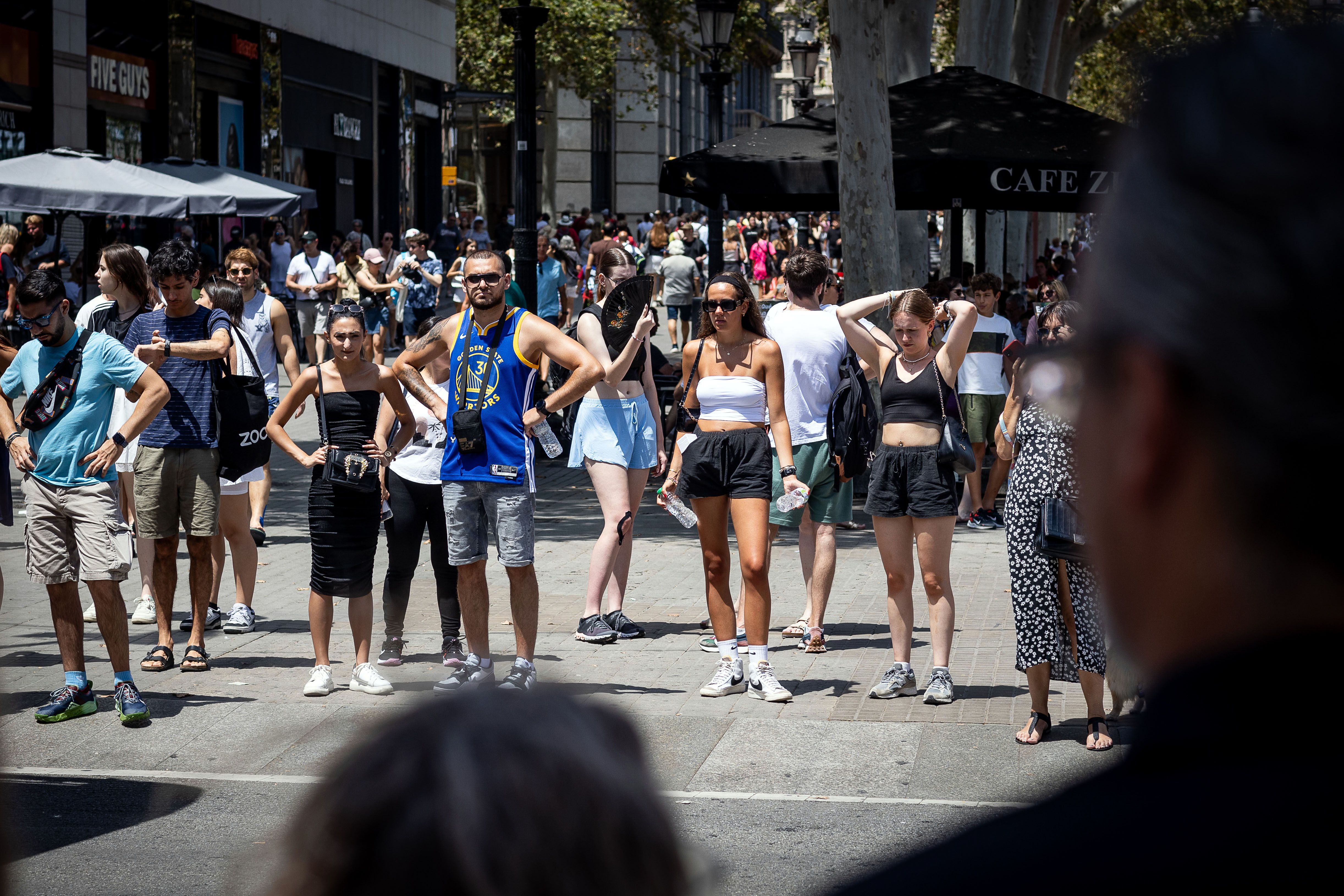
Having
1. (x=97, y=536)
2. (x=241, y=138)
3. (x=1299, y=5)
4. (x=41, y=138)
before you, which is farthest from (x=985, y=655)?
(x=241, y=138)

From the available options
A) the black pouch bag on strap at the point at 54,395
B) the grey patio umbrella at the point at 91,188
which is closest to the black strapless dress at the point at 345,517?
the black pouch bag on strap at the point at 54,395

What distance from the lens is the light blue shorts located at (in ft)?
29.0

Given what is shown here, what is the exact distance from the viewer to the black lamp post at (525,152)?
48.8ft

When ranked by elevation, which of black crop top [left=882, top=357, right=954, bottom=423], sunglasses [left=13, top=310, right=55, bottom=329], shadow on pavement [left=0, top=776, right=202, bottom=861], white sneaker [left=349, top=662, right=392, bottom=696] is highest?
sunglasses [left=13, top=310, right=55, bottom=329]

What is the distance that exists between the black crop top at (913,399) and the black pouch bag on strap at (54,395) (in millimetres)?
3776

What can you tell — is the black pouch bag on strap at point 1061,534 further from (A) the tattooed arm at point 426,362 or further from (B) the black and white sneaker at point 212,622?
(B) the black and white sneaker at point 212,622

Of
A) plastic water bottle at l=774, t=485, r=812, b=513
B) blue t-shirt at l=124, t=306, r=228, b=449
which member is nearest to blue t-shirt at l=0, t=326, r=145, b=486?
blue t-shirt at l=124, t=306, r=228, b=449

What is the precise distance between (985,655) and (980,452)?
4.62 metres

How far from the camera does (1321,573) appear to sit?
0.80 m

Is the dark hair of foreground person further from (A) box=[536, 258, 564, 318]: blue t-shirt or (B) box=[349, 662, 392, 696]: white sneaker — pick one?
(A) box=[536, 258, 564, 318]: blue t-shirt

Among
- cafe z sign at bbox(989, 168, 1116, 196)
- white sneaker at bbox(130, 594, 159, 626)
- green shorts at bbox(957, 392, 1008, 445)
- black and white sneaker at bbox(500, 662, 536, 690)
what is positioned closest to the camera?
black and white sneaker at bbox(500, 662, 536, 690)

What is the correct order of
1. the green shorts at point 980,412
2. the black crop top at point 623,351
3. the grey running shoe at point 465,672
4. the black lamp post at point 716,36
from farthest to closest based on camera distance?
the black lamp post at point 716,36 < the green shorts at point 980,412 < the black crop top at point 623,351 < the grey running shoe at point 465,672

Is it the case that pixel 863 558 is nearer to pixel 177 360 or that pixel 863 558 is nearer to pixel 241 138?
pixel 177 360

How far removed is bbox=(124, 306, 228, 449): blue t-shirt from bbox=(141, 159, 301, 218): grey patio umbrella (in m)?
12.5
